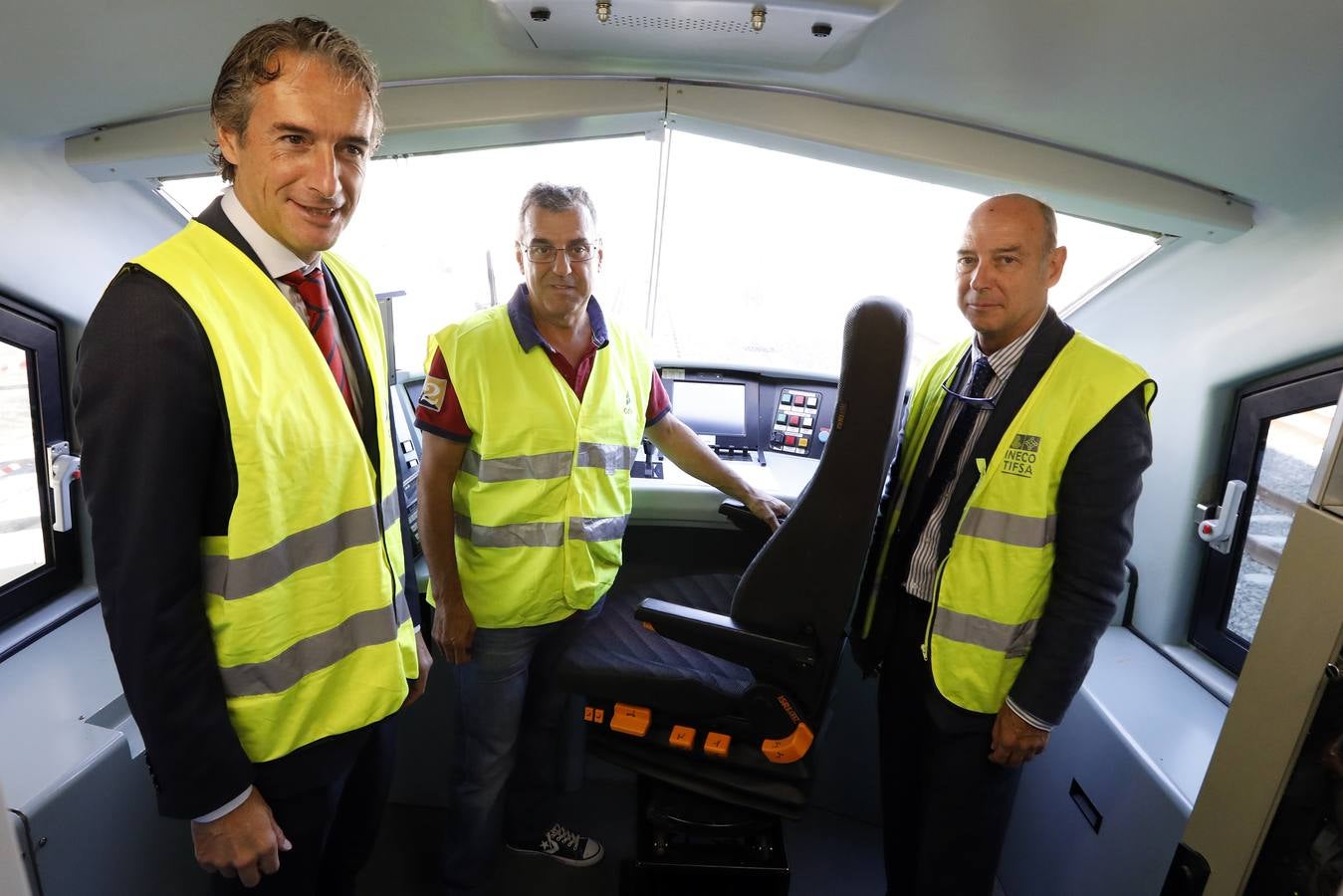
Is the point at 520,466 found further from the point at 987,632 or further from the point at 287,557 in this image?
the point at 987,632

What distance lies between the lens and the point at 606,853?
196 cm

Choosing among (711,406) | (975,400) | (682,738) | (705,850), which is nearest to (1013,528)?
(975,400)

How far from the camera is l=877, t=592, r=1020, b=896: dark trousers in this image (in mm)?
1343

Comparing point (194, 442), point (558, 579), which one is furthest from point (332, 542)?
point (558, 579)

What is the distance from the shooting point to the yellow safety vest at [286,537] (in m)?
0.86

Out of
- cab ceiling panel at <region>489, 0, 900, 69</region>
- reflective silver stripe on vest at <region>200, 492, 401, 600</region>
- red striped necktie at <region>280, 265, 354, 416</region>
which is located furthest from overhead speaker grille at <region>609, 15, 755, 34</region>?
reflective silver stripe on vest at <region>200, 492, 401, 600</region>

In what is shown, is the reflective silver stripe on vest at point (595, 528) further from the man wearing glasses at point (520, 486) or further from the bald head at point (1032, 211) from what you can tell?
the bald head at point (1032, 211)

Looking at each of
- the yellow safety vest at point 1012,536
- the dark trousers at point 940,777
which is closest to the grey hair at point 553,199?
the yellow safety vest at point 1012,536

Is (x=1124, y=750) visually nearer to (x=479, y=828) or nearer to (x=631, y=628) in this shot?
(x=631, y=628)

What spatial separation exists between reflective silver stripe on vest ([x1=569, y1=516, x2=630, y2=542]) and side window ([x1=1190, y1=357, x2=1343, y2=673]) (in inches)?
56.5

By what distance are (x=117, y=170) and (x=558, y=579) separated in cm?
111

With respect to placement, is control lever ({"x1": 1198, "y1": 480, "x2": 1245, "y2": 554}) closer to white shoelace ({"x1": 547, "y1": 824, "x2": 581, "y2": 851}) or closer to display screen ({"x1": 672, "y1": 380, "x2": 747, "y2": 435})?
display screen ({"x1": 672, "y1": 380, "x2": 747, "y2": 435})

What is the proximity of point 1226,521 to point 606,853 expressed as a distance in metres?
1.71

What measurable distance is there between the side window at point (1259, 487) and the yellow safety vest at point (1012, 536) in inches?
27.3
